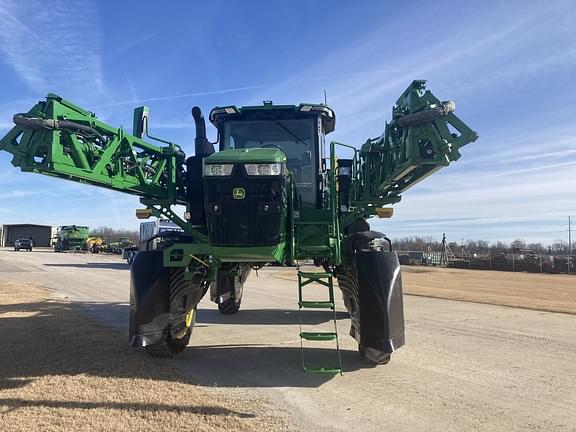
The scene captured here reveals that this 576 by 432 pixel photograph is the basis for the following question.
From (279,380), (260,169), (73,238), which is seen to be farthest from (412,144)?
(73,238)

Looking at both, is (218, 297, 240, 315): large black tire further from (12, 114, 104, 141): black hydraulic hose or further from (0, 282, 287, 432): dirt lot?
(12, 114, 104, 141): black hydraulic hose

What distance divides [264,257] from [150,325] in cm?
190

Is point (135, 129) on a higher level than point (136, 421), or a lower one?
higher

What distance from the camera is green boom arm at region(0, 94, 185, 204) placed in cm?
534

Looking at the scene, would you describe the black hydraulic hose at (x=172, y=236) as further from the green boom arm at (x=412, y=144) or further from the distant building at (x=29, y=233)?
the distant building at (x=29, y=233)

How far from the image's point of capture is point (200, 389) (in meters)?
5.39

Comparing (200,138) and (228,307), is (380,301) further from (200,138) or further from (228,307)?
(228,307)

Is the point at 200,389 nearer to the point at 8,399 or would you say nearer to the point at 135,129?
the point at 8,399

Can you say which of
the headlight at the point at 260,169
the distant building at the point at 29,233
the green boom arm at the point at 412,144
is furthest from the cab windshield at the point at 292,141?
the distant building at the point at 29,233

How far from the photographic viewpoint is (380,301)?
609 cm

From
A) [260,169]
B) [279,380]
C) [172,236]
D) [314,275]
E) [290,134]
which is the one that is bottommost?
[279,380]

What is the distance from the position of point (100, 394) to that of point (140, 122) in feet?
12.0

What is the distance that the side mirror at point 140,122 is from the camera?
6.79 m

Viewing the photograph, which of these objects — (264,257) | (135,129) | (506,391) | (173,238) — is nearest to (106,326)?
(173,238)
